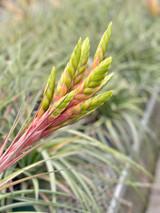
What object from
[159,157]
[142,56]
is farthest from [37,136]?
[142,56]

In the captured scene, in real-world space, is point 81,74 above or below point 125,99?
below

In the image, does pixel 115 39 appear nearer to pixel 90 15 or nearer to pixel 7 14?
pixel 90 15

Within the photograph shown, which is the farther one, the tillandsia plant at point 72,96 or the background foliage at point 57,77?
the background foliage at point 57,77

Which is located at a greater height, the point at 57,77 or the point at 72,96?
the point at 57,77

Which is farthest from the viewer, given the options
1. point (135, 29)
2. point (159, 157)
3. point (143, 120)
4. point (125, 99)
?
point (135, 29)

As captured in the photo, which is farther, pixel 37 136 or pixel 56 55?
pixel 56 55

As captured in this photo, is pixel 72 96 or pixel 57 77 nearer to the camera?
pixel 72 96

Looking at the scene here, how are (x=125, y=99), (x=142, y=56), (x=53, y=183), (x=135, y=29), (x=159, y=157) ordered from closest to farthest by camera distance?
(x=53, y=183) → (x=125, y=99) → (x=159, y=157) → (x=142, y=56) → (x=135, y=29)

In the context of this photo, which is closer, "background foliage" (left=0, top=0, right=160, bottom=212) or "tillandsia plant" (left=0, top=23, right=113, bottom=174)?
"tillandsia plant" (left=0, top=23, right=113, bottom=174)
